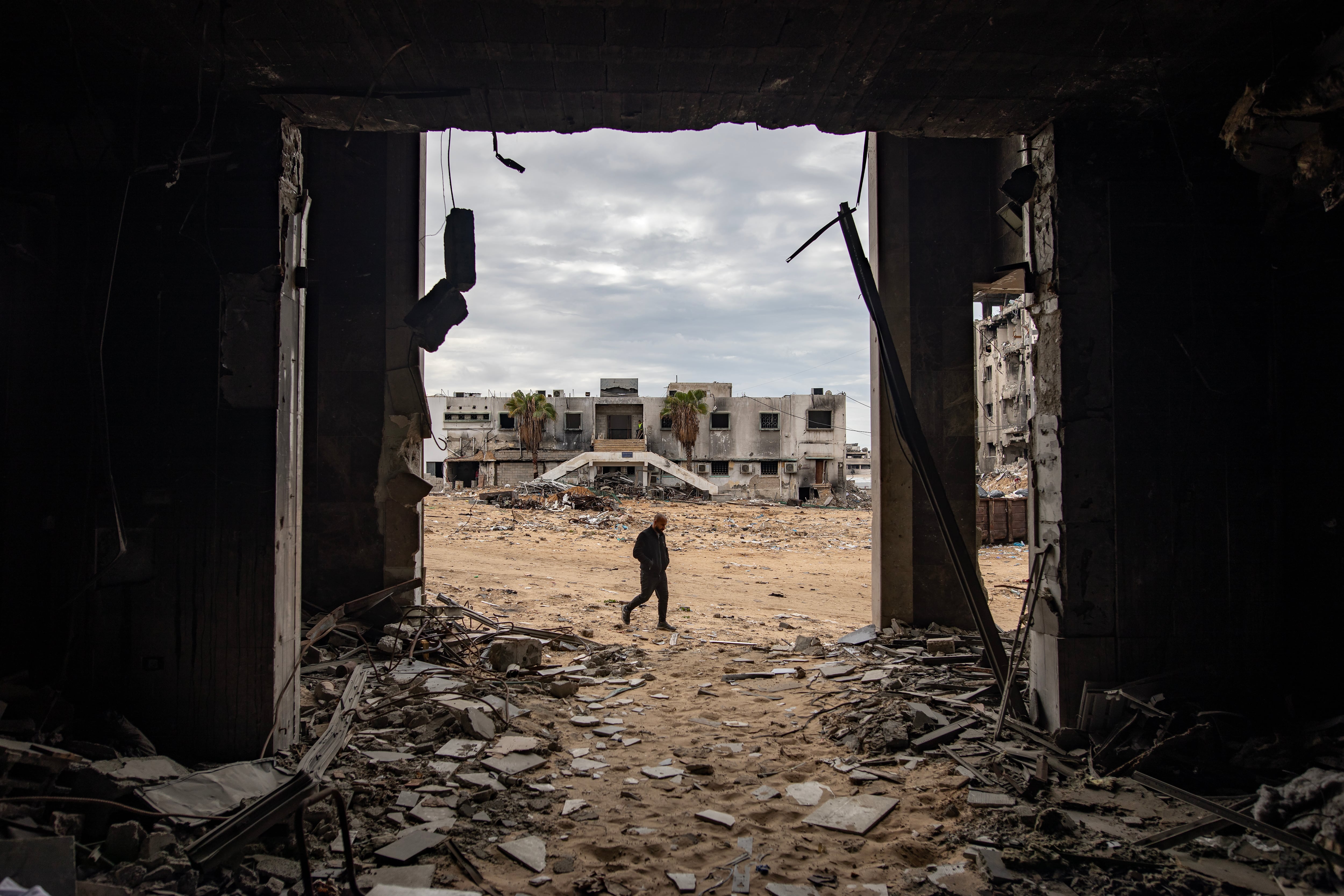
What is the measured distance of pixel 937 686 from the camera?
6.05m

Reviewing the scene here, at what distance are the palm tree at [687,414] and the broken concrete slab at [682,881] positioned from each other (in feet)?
127

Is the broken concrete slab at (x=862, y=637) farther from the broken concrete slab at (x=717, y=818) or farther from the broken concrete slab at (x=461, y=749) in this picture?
the broken concrete slab at (x=461, y=749)

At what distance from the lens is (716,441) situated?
43125 millimetres

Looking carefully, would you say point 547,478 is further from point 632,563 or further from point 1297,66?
point 1297,66

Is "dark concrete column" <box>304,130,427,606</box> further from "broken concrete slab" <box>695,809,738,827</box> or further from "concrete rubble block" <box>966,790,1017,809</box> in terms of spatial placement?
"concrete rubble block" <box>966,790,1017,809</box>

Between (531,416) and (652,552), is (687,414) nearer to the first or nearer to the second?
(531,416)

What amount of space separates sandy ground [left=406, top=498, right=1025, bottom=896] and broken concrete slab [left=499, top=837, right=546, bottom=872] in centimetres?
4

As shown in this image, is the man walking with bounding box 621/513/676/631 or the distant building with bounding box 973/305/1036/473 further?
the distant building with bounding box 973/305/1036/473

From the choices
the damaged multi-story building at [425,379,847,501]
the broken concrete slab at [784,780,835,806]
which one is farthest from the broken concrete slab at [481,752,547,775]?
the damaged multi-story building at [425,379,847,501]

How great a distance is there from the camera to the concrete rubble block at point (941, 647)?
7.04m

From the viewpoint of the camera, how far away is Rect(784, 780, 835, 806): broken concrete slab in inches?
161

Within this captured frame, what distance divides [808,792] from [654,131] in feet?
13.8

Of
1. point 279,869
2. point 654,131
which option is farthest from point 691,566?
point 279,869

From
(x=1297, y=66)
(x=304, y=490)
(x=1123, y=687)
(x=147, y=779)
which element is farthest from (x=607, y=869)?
(x=304, y=490)
